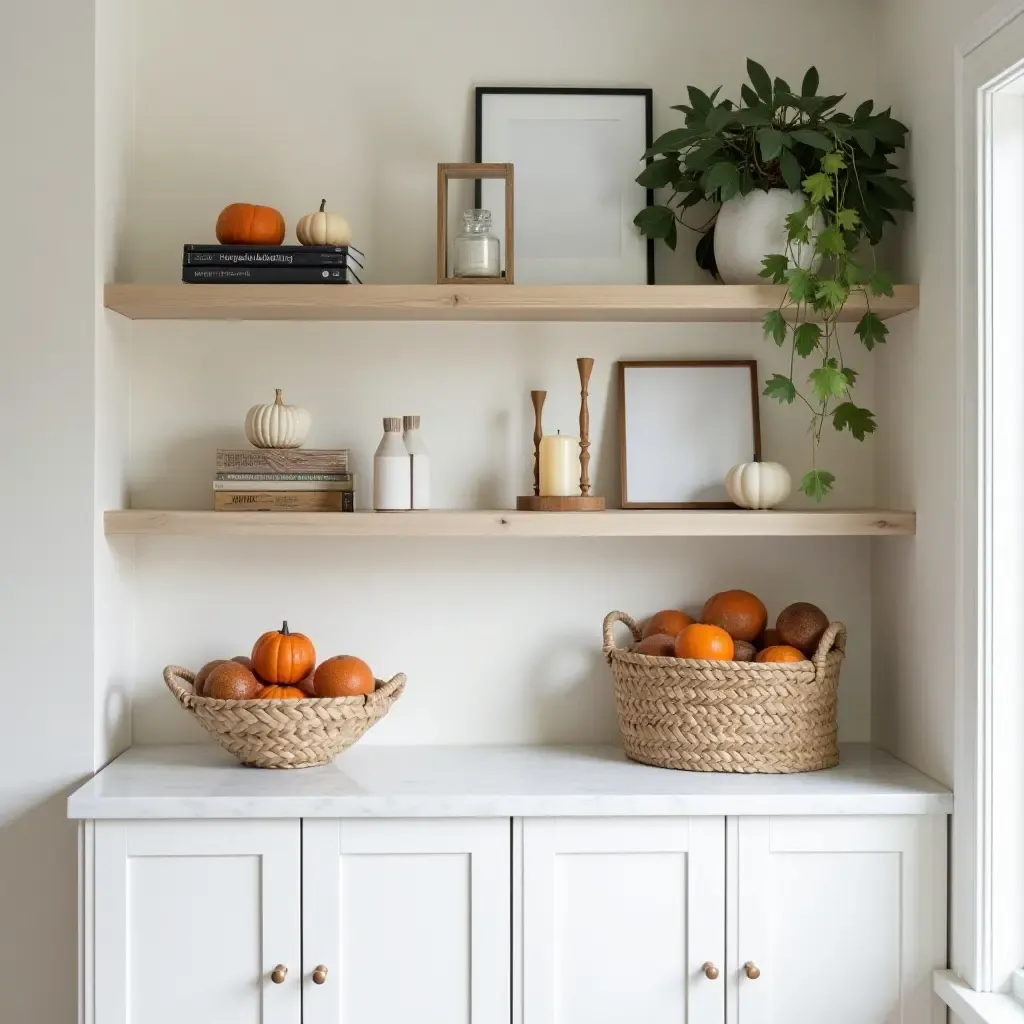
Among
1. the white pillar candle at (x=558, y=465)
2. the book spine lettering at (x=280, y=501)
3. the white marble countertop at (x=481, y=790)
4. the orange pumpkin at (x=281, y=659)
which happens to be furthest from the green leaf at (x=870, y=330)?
the orange pumpkin at (x=281, y=659)

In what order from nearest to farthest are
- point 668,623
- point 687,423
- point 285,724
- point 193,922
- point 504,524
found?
point 193,922 → point 285,724 → point 504,524 → point 668,623 → point 687,423

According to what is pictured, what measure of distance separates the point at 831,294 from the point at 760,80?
46 cm

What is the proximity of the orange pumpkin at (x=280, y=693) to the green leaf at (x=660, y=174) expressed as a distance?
3.96 ft

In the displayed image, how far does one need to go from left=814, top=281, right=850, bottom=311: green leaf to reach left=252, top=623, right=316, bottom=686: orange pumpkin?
3.83ft

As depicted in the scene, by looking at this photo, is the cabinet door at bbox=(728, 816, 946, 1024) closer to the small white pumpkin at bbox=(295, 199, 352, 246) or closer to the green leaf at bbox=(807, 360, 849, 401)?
the green leaf at bbox=(807, 360, 849, 401)

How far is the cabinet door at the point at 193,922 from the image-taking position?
194 centimetres

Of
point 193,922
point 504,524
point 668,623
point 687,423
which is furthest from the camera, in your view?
point 687,423

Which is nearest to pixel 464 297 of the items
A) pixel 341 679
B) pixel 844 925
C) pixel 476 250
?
pixel 476 250

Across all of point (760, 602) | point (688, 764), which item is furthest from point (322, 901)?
point (760, 602)

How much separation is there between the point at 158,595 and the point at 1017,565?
65.5 inches

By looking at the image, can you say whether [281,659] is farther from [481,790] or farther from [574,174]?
[574,174]

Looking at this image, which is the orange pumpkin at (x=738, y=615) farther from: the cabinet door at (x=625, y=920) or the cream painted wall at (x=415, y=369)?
the cabinet door at (x=625, y=920)

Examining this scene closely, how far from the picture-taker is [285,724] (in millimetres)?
2051

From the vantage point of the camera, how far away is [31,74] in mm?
2100
